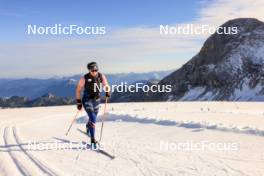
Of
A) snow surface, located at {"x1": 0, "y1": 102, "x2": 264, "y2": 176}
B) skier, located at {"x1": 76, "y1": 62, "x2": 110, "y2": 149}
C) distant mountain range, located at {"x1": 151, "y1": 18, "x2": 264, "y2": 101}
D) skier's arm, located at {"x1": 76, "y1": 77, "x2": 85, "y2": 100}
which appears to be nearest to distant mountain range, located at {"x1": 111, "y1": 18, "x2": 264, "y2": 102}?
distant mountain range, located at {"x1": 151, "y1": 18, "x2": 264, "y2": 101}

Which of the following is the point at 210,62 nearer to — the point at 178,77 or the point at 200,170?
the point at 178,77

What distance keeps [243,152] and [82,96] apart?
17.0 feet

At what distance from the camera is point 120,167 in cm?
950

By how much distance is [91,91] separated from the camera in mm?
12758

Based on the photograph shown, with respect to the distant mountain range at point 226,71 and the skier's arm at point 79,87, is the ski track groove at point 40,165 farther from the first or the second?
the distant mountain range at point 226,71

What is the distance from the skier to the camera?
12.6 meters

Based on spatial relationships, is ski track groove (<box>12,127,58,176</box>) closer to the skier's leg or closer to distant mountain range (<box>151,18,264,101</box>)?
the skier's leg

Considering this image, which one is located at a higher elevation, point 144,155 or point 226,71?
point 226,71

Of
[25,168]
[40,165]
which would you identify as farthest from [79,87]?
[25,168]

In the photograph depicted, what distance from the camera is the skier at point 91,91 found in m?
12.6

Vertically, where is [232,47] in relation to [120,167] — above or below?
above

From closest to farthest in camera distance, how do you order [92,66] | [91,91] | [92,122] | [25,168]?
1. [25,168]
2. [92,66]
3. [92,122]
4. [91,91]

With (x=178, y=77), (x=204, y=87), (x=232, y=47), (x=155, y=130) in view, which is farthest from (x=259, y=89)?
(x=155, y=130)

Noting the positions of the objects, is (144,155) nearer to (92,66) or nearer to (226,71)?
(92,66)
